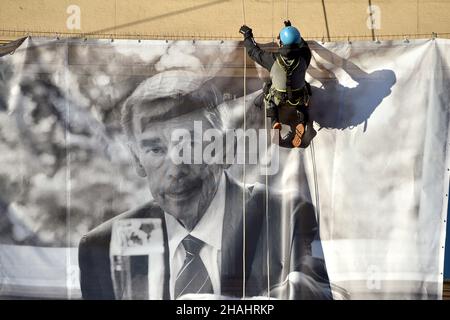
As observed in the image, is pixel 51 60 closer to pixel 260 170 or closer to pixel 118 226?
pixel 118 226

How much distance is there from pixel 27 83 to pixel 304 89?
2166 millimetres

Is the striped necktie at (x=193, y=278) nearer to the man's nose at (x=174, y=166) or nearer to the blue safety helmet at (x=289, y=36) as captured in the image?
the man's nose at (x=174, y=166)

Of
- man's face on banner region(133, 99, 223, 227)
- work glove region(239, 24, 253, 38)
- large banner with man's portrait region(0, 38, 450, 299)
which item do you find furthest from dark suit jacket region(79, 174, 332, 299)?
work glove region(239, 24, 253, 38)

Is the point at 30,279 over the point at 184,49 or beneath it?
beneath

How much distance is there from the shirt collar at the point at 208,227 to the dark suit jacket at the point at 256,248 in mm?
40

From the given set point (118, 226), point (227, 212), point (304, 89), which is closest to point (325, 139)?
point (304, 89)

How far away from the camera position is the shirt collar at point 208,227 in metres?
5.67

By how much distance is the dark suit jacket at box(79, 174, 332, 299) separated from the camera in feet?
18.5

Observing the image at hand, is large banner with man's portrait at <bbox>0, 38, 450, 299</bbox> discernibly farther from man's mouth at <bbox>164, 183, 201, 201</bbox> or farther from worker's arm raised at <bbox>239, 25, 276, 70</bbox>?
worker's arm raised at <bbox>239, 25, 276, 70</bbox>

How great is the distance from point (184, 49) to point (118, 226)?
1496 millimetres

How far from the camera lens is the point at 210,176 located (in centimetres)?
567

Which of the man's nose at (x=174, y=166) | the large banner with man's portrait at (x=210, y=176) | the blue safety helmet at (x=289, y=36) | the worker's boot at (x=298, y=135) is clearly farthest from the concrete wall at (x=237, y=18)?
the man's nose at (x=174, y=166)
